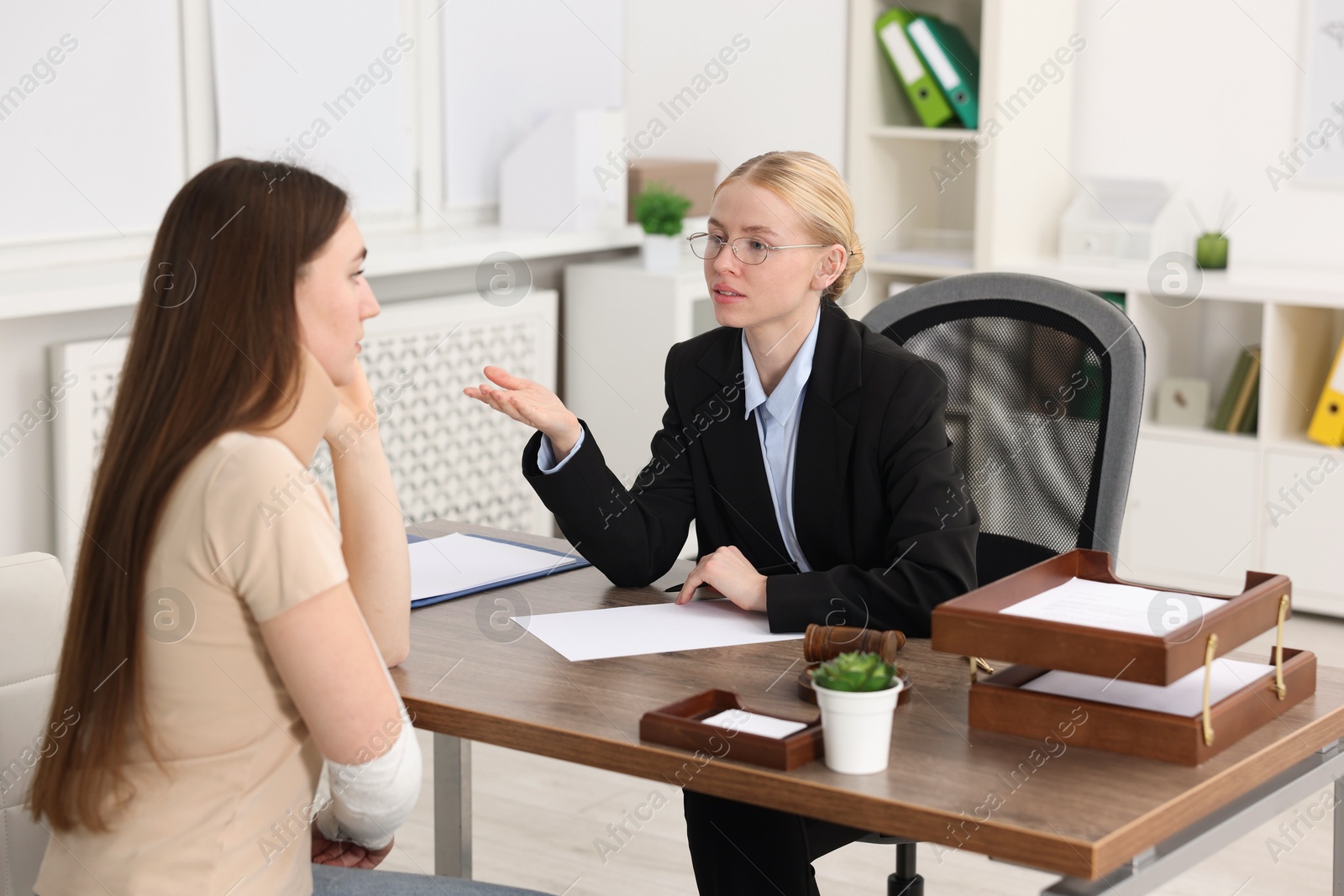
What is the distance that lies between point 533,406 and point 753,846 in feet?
1.84

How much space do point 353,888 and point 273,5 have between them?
8.08 ft

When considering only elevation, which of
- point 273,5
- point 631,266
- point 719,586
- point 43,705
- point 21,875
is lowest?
point 21,875

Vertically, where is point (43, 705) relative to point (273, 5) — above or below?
below

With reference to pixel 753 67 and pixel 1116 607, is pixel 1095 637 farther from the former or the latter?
pixel 753 67

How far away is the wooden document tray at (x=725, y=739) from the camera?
1.24 meters

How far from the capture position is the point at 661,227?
405cm

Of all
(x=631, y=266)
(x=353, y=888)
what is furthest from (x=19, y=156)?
(x=353, y=888)

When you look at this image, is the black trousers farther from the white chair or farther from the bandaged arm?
the white chair

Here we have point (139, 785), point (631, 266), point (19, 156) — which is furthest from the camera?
point (631, 266)

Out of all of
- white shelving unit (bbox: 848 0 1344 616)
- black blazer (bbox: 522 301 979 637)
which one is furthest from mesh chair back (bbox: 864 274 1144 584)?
white shelving unit (bbox: 848 0 1344 616)

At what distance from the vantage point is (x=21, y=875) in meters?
1.59

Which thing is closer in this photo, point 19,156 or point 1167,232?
point 19,156

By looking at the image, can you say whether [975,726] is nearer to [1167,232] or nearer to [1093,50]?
[1167,232]

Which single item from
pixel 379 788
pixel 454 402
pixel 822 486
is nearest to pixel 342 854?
pixel 379 788
